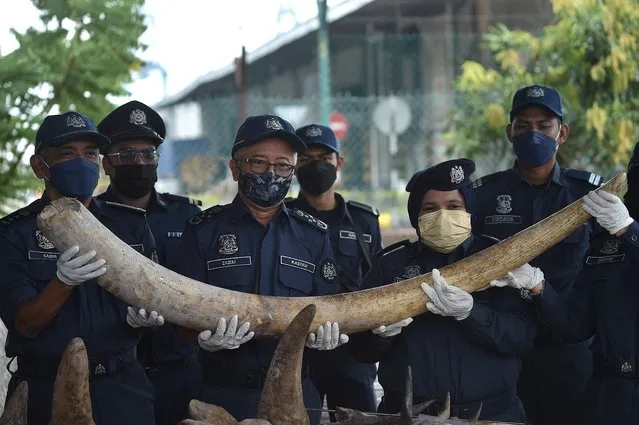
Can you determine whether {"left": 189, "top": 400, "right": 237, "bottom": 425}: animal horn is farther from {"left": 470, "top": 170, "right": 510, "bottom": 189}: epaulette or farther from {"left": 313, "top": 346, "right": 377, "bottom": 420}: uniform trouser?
{"left": 470, "top": 170, "right": 510, "bottom": 189}: epaulette

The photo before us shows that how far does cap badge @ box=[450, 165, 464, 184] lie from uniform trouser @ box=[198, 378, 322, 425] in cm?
104

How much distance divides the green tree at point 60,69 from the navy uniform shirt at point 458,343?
296 centimetres

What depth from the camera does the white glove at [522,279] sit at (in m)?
4.39

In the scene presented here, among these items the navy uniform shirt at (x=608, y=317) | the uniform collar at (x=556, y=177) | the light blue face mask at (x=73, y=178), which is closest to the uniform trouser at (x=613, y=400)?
the navy uniform shirt at (x=608, y=317)

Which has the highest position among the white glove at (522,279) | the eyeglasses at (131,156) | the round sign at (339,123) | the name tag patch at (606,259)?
the round sign at (339,123)

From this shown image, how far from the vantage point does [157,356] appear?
5352 millimetres

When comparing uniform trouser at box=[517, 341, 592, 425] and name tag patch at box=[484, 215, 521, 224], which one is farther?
name tag patch at box=[484, 215, 521, 224]

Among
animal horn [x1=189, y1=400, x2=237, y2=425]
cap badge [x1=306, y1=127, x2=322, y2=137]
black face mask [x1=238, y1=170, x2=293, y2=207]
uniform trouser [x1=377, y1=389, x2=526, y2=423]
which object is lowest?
uniform trouser [x1=377, y1=389, x2=526, y2=423]

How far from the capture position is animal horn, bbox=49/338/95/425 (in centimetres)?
352

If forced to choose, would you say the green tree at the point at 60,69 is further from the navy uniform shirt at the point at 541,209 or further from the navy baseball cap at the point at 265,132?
the navy uniform shirt at the point at 541,209

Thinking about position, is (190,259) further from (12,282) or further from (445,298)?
(445,298)

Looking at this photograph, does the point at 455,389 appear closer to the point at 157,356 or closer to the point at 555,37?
the point at 157,356

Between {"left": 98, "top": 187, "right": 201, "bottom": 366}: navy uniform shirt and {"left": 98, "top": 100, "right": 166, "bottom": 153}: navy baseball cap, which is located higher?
{"left": 98, "top": 100, "right": 166, "bottom": 153}: navy baseball cap

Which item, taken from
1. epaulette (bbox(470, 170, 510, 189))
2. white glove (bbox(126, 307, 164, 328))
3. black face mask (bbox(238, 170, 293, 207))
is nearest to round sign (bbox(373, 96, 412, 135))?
epaulette (bbox(470, 170, 510, 189))
